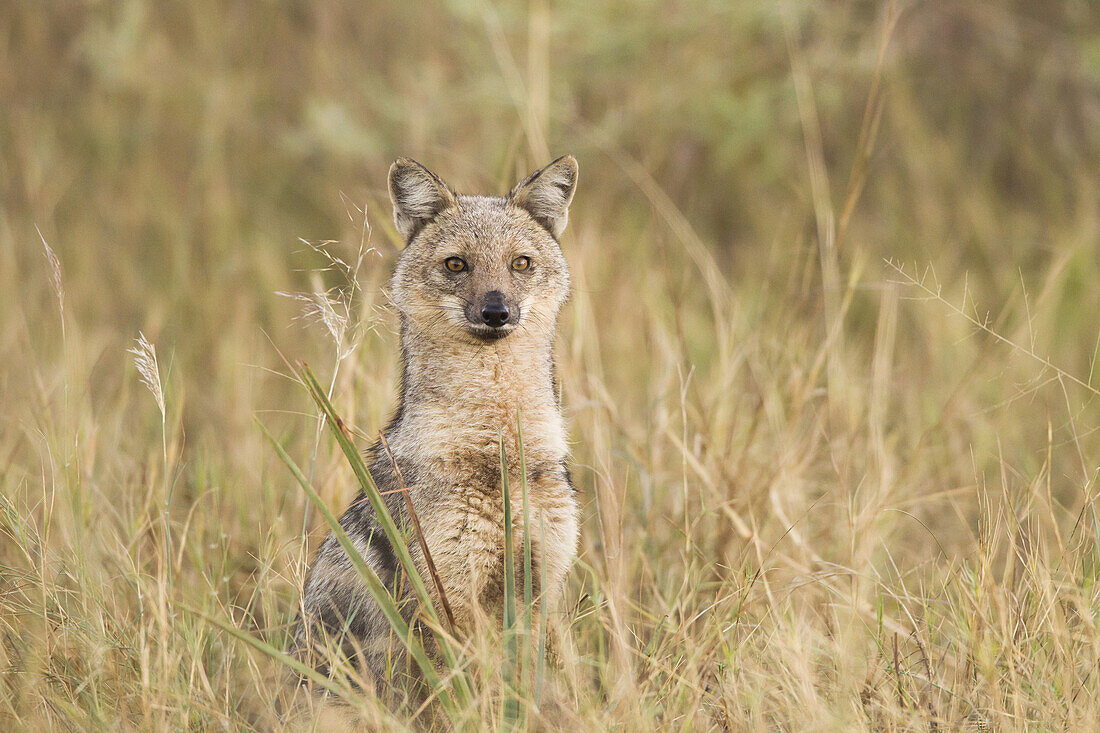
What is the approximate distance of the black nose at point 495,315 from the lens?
9.70 feet

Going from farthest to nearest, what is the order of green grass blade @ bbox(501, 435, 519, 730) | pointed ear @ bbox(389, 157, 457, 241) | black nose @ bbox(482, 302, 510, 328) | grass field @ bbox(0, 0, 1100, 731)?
pointed ear @ bbox(389, 157, 457, 241) → black nose @ bbox(482, 302, 510, 328) → grass field @ bbox(0, 0, 1100, 731) → green grass blade @ bbox(501, 435, 519, 730)

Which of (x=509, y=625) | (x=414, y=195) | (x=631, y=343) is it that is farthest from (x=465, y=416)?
(x=631, y=343)

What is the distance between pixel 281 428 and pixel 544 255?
→ 7.51 ft

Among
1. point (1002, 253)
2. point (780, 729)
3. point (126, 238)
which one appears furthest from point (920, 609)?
point (126, 238)

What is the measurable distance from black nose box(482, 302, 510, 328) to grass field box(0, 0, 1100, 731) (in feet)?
1.20

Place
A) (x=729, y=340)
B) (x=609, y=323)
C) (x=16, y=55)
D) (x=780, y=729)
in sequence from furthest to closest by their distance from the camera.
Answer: (x=16, y=55) < (x=609, y=323) < (x=729, y=340) < (x=780, y=729)

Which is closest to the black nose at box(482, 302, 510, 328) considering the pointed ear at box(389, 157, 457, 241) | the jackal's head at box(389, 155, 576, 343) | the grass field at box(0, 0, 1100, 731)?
the jackal's head at box(389, 155, 576, 343)

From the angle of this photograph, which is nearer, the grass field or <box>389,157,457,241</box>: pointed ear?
the grass field

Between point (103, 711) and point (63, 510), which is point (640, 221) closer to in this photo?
point (63, 510)

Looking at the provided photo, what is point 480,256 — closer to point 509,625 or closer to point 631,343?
point 509,625

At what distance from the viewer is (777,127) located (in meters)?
7.58

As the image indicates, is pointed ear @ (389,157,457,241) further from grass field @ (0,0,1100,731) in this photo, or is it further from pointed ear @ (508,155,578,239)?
pointed ear @ (508,155,578,239)

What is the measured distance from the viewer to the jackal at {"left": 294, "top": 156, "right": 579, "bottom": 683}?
9.36ft

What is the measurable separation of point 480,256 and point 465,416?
0.54 m
